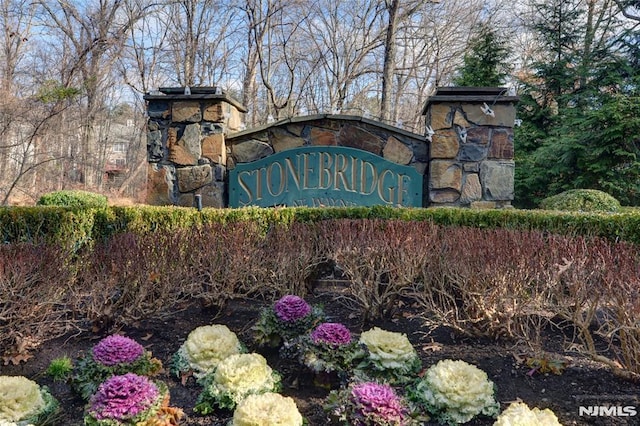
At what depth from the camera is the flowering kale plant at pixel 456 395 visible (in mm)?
2039

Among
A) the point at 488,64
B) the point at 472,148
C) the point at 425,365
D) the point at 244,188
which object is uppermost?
the point at 488,64

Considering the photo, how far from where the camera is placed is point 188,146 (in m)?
5.83

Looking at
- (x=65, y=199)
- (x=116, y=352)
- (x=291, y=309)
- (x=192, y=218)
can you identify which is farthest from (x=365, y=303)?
(x=65, y=199)

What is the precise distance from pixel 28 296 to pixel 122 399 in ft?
3.43

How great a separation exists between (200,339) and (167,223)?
2.34 metres

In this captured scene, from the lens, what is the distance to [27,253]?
9.50 feet

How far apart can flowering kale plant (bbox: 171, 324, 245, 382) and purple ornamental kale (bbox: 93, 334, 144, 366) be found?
0.23 metres

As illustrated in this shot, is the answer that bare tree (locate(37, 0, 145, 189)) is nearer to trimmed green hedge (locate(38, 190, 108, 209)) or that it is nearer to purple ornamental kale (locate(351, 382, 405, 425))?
trimmed green hedge (locate(38, 190, 108, 209))

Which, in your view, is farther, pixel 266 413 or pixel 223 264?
pixel 223 264

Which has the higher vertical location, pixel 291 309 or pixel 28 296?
pixel 28 296

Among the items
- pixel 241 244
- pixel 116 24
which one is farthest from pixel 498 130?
pixel 116 24

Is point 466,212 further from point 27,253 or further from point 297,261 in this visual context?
point 27,253

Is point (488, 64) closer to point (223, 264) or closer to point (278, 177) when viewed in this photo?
point (278, 177)

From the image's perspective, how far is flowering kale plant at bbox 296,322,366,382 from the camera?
7.84ft
